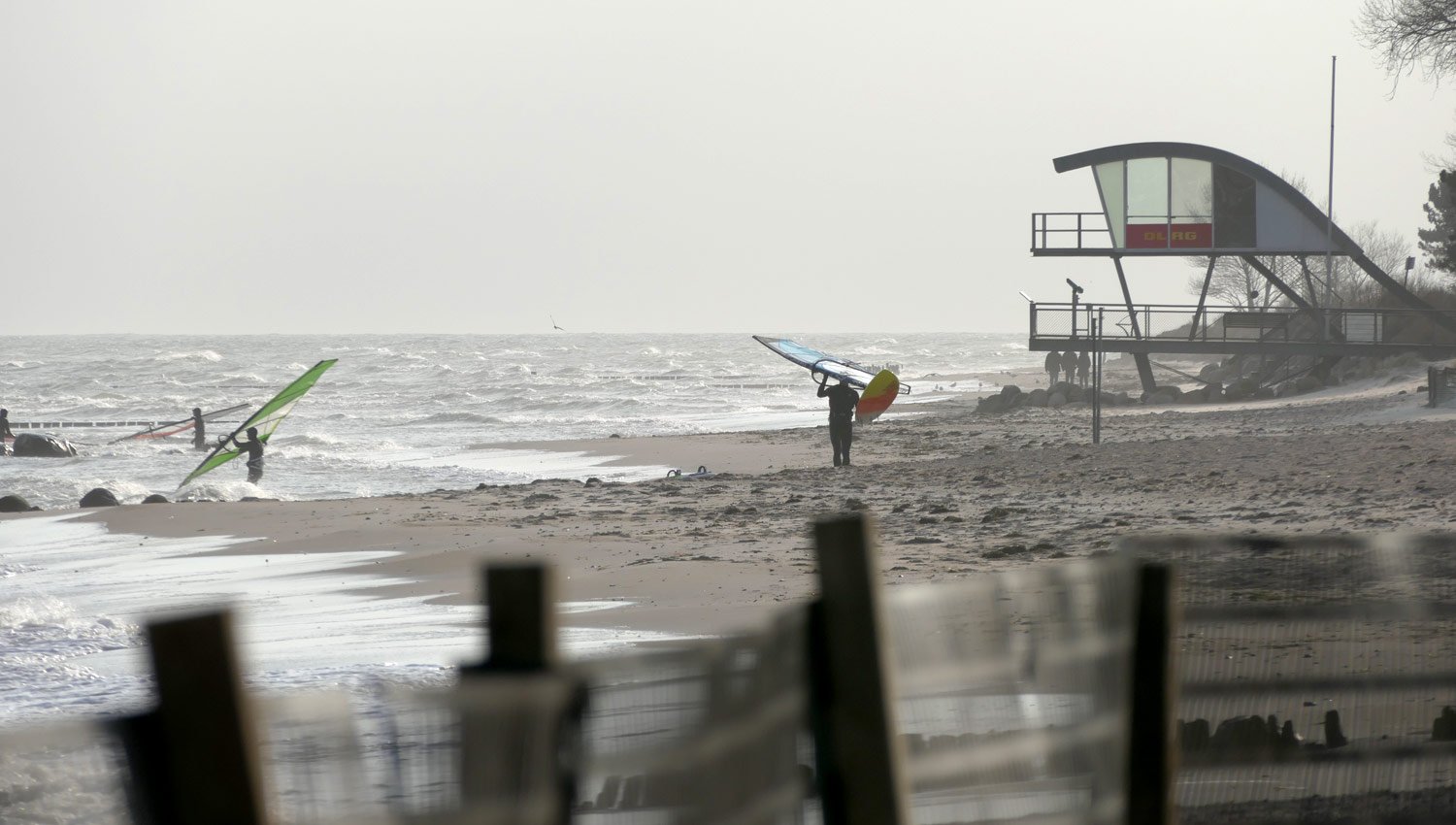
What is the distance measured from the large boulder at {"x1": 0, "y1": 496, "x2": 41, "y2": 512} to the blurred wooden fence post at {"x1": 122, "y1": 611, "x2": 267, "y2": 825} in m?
21.4

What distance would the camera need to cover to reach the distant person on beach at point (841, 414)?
21.0m

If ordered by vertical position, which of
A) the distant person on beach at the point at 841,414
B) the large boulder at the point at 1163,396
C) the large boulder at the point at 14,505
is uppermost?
the distant person on beach at the point at 841,414

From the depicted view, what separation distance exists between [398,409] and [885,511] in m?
38.3

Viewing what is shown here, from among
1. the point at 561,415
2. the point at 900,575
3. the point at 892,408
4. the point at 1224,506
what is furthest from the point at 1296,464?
the point at 561,415

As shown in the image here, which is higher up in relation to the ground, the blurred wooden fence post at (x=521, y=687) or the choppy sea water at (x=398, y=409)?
the blurred wooden fence post at (x=521, y=687)

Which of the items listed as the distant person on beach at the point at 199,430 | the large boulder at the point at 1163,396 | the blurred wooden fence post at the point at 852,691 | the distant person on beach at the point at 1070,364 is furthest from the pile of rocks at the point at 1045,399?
the blurred wooden fence post at the point at 852,691

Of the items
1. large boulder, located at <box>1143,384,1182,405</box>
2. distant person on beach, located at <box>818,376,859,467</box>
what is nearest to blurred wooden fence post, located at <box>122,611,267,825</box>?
distant person on beach, located at <box>818,376,859,467</box>

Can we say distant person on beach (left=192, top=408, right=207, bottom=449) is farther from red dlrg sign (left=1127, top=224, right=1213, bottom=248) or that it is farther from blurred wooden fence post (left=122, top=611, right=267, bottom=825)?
blurred wooden fence post (left=122, top=611, right=267, bottom=825)

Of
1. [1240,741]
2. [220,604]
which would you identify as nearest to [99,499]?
[220,604]

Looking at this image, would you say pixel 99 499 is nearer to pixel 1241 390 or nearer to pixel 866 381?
pixel 866 381

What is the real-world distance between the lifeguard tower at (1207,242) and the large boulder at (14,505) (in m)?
22.1

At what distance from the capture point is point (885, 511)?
1595 cm

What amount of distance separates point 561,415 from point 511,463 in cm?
1846

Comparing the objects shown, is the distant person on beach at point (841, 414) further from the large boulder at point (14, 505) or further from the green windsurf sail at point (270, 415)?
the large boulder at point (14, 505)
